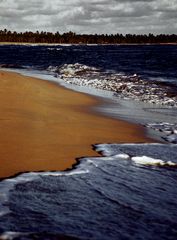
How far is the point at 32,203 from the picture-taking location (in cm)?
370

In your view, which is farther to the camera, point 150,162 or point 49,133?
point 49,133

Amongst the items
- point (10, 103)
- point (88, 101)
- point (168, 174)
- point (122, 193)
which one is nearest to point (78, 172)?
point (122, 193)

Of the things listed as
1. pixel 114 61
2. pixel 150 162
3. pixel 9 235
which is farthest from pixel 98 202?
pixel 114 61

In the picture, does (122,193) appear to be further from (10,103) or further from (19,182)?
(10,103)

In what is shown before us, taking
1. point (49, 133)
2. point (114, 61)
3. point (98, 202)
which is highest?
point (114, 61)

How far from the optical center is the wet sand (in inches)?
199

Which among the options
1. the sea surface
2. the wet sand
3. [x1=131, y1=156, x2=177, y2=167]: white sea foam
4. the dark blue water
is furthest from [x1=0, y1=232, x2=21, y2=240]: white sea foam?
the dark blue water

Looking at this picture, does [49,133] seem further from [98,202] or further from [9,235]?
[9,235]

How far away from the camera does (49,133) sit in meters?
6.65

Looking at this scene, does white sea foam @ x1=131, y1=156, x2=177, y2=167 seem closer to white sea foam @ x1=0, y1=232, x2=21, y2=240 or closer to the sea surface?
the sea surface

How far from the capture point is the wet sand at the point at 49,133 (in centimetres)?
505

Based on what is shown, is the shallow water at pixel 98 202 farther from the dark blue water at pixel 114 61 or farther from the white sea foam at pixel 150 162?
the dark blue water at pixel 114 61

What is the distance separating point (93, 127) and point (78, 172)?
291cm

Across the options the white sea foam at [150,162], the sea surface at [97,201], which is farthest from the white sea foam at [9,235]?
the white sea foam at [150,162]
